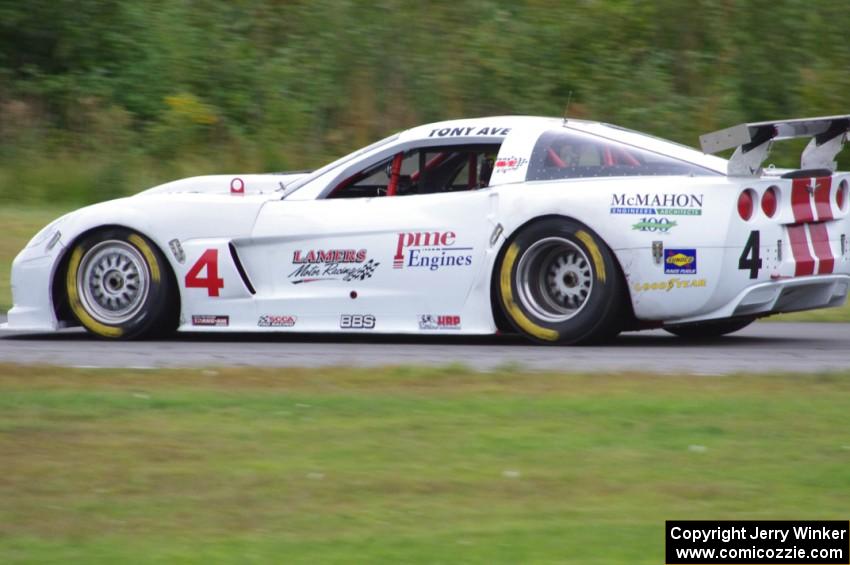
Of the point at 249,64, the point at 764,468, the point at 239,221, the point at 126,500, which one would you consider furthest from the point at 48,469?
the point at 249,64

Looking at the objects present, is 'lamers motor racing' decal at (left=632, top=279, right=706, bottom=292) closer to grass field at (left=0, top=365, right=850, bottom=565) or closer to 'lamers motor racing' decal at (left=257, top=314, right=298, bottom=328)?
grass field at (left=0, top=365, right=850, bottom=565)

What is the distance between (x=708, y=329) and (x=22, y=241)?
7.52m

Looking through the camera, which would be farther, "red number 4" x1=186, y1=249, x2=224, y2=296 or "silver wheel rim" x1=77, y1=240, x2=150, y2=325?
"silver wheel rim" x1=77, y1=240, x2=150, y2=325

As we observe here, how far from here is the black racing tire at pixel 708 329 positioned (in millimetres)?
9461

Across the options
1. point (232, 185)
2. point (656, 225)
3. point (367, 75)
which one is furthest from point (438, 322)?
point (367, 75)

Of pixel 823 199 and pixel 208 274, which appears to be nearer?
pixel 823 199

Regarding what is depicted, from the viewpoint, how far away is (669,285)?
823 cm

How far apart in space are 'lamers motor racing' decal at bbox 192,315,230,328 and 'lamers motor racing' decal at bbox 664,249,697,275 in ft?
9.23

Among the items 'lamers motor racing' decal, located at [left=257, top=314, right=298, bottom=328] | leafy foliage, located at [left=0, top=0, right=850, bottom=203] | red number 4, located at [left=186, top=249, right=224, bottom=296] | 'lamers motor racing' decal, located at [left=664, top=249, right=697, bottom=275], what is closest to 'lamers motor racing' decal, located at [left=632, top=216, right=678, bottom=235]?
'lamers motor racing' decal, located at [left=664, top=249, right=697, bottom=275]

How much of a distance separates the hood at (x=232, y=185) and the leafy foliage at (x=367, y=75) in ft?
25.5

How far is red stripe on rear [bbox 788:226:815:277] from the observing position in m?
8.27

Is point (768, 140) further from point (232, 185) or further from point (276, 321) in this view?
point (232, 185)

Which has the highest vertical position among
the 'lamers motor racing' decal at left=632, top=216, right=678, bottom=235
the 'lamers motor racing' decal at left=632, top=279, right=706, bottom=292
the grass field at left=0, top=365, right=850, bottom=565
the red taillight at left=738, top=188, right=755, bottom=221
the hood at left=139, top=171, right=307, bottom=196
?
the hood at left=139, top=171, right=307, bottom=196

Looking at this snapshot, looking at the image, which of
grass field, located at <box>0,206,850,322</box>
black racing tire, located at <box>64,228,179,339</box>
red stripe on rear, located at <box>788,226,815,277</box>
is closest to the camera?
red stripe on rear, located at <box>788,226,815,277</box>
